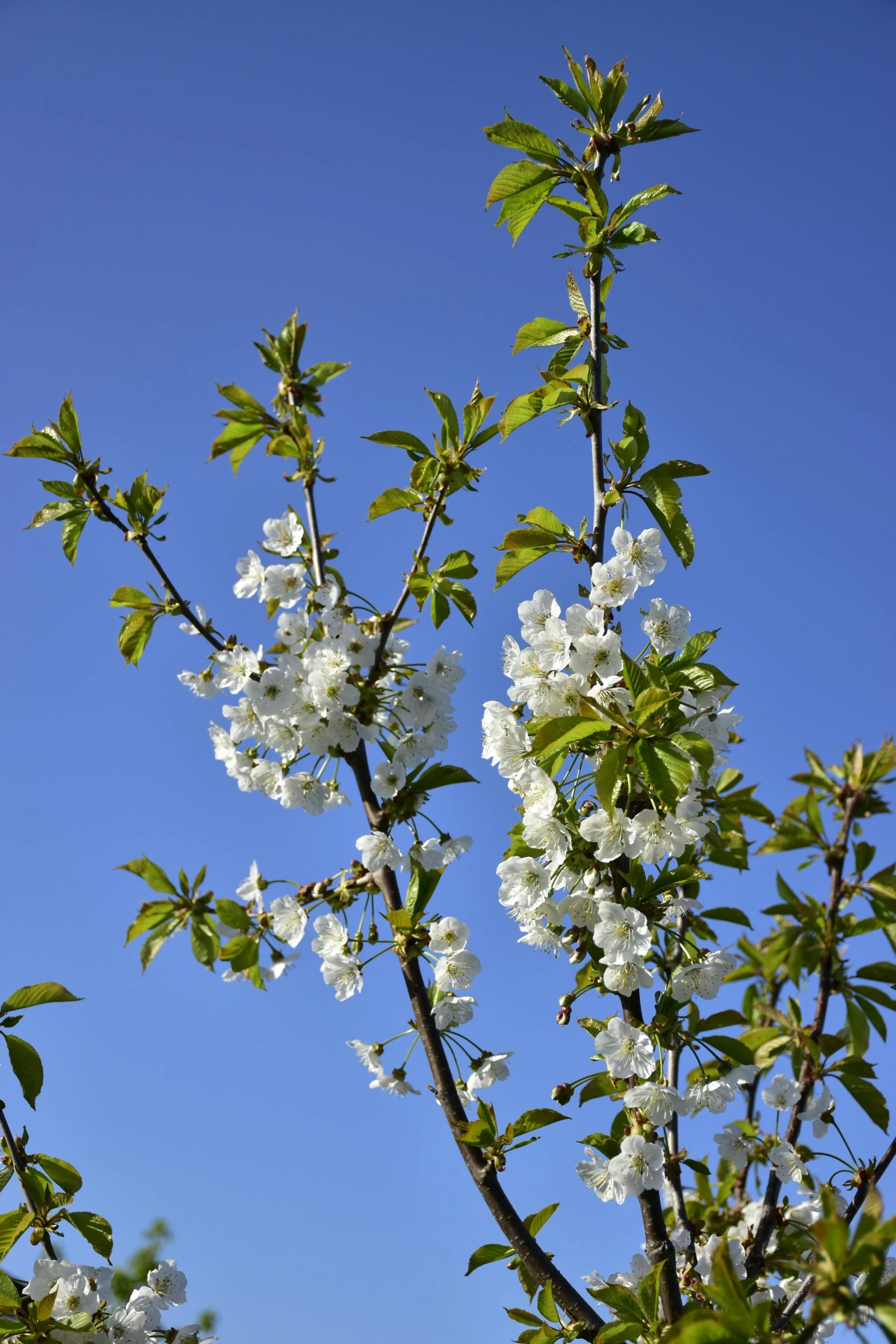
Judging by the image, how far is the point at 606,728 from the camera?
1907mm

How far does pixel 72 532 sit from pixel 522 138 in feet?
5.37

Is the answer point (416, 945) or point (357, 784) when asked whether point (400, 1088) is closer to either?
point (416, 945)

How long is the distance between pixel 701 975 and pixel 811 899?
41cm

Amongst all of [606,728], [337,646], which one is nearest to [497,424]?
[337,646]

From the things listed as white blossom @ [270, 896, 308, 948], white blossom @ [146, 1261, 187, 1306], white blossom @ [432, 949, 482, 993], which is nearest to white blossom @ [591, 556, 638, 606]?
white blossom @ [432, 949, 482, 993]

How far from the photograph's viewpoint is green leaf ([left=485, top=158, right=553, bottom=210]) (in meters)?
2.30

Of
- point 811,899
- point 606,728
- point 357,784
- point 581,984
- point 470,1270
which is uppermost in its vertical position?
point 357,784

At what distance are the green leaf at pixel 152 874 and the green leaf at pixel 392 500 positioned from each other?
1038mm

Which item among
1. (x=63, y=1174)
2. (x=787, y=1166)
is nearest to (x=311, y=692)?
(x=63, y=1174)

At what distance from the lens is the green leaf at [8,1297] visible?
194 centimetres

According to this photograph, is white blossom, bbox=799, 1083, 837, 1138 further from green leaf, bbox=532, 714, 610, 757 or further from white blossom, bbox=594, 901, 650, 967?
green leaf, bbox=532, 714, 610, 757

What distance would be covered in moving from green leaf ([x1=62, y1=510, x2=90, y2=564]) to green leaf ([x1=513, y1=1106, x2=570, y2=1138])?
1.90 metres

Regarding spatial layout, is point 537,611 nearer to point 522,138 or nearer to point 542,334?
point 542,334

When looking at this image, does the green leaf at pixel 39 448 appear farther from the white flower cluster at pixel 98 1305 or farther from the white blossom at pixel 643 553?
the white flower cluster at pixel 98 1305
